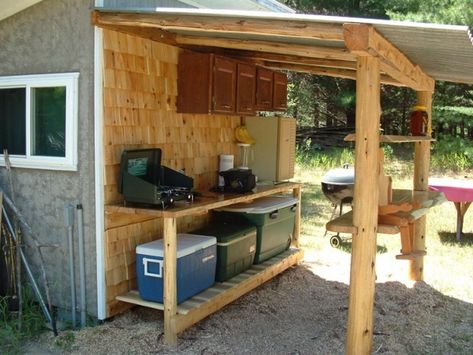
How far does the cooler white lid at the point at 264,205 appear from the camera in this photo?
558 cm

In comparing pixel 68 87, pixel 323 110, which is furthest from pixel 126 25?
pixel 323 110

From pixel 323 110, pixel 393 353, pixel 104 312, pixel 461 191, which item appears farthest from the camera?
pixel 323 110

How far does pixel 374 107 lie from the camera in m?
3.51

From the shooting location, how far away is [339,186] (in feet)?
23.6

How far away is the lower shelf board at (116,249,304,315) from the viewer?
437cm

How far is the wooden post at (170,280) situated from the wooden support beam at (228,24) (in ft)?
4.55

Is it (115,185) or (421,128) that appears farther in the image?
(421,128)

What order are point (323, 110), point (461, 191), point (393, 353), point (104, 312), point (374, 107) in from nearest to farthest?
point (374, 107) → point (393, 353) → point (104, 312) → point (461, 191) → point (323, 110)

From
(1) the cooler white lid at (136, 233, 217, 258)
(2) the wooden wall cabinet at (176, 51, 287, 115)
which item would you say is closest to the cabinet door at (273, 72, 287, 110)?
(2) the wooden wall cabinet at (176, 51, 287, 115)

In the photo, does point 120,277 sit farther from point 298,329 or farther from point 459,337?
point 459,337

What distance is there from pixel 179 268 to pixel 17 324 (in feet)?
4.47

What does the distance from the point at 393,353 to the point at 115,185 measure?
2462 mm

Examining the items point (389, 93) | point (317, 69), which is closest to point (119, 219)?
point (317, 69)

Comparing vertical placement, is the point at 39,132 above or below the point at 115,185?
above
